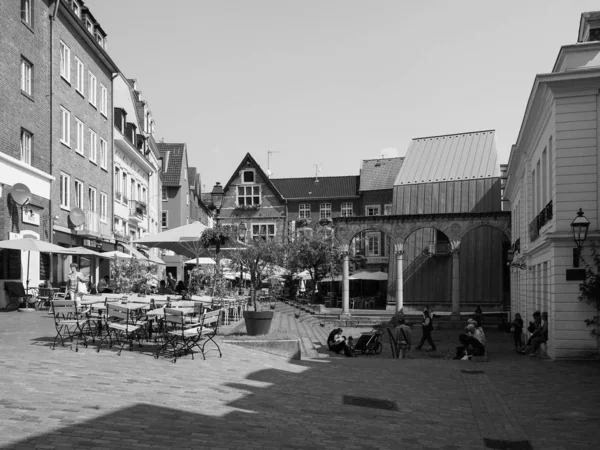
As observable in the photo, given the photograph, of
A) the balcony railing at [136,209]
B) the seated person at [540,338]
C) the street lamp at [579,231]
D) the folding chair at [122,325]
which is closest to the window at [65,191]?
the balcony railing at [136,209]

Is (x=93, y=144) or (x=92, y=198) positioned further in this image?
(x=92, y=198)

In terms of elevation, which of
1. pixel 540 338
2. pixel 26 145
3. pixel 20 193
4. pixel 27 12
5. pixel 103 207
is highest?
pixel 27 12

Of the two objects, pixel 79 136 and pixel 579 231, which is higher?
pixel 79 136

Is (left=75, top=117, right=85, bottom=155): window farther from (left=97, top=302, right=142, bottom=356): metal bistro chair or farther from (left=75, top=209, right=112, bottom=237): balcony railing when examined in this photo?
(left=97, top=302, right=142, bottom=356): metal bistro chair

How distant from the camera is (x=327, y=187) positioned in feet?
210

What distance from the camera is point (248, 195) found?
61.3 m

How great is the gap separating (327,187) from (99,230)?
1345 inches

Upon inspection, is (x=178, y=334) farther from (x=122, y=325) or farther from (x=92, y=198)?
(x=92, y=198)

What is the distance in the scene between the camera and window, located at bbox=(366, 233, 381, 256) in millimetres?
56281

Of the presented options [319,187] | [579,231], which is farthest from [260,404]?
[319,187]

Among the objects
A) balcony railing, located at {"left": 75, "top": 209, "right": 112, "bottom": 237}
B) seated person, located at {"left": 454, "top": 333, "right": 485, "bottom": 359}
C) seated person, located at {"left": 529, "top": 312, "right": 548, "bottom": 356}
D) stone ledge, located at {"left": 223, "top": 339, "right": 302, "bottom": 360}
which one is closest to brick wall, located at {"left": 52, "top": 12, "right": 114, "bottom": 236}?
balcony railing, located at {"left": 75, "top": 209, "right": 112, "bottom": 237}

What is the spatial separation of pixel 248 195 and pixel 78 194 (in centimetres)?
3195

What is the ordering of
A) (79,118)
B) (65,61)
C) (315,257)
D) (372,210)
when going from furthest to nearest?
(372,210) → (315,257) → (79,118) → (65,61)

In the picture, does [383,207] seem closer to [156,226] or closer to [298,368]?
[156,226]
